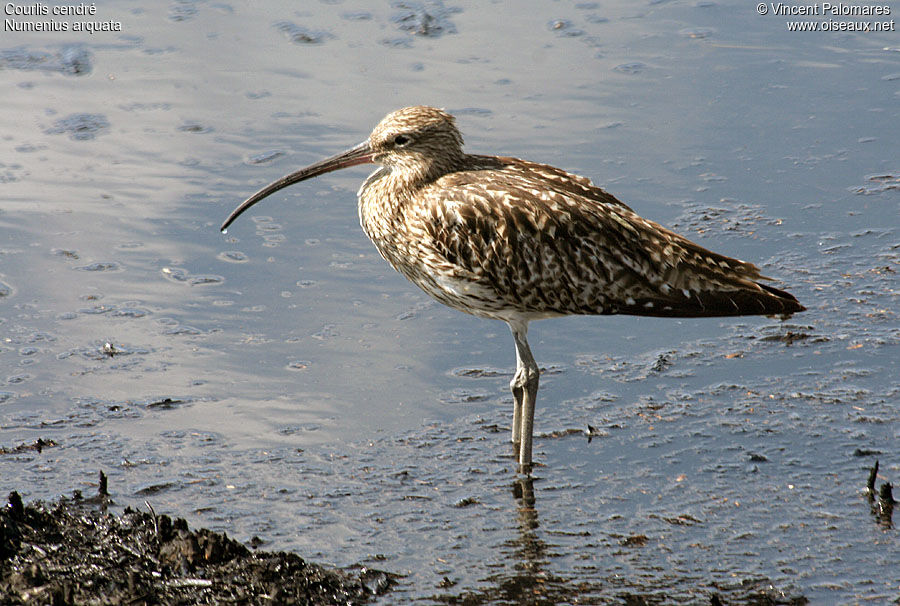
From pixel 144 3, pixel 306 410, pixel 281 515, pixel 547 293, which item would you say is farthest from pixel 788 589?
pixel 144 3

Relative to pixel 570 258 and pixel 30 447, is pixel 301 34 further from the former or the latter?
pixel 30 447

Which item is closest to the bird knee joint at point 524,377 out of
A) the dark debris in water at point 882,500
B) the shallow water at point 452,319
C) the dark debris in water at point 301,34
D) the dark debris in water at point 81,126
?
the shallow water at point 452,319

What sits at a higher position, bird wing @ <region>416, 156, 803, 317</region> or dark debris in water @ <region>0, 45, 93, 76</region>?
dark debris in water @ <region>0, 45, 93, 76</region>

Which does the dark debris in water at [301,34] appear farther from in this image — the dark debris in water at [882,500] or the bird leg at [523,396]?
the dark debris in water at [882,500]

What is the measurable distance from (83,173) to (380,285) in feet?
9.45

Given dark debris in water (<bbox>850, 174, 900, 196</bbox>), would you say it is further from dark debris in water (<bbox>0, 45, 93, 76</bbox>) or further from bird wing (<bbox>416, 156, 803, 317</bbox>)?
Result: dark debris in water (<bbox>0, 45, 93, 76</bbox>)

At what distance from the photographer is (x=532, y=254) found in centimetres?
679

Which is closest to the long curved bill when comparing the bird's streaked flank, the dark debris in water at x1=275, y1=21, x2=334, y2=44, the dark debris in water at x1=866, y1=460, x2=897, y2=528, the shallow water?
the bird's streaked flank

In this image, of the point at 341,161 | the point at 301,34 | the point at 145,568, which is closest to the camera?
the point at 145,568

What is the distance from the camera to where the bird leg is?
22.3 feet

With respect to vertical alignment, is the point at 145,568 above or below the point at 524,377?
below

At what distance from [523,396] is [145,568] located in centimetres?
249

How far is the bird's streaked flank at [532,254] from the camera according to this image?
265 inches

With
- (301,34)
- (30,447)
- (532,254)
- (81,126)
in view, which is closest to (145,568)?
(30,447)
